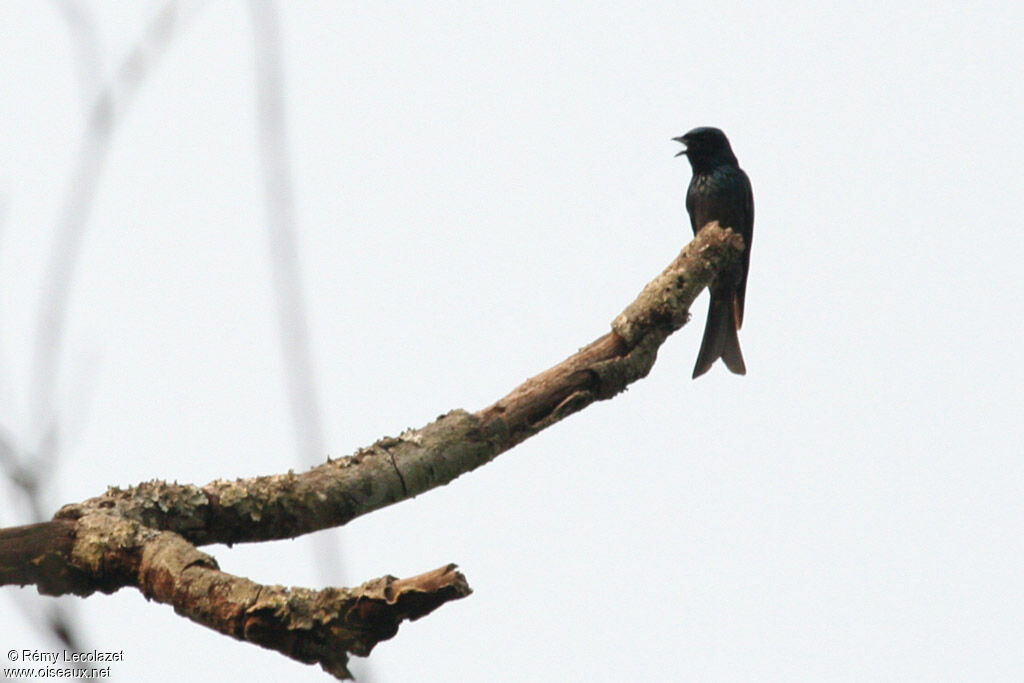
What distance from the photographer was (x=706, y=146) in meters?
7.53

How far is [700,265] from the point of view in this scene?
4371mm

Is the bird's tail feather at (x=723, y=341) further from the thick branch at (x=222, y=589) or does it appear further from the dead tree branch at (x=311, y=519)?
the thick branch at (x=222, y=589)

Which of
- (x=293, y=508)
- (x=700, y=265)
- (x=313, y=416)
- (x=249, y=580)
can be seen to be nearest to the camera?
(x=313, y=416)

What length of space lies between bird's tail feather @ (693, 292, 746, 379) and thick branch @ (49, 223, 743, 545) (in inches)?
87.8

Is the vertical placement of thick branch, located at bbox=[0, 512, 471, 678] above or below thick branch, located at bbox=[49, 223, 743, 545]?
below

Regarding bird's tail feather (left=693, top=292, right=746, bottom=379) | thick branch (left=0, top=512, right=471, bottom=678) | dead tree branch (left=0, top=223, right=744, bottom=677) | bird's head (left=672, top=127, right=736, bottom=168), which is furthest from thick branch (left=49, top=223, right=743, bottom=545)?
bird's head (left=672, top=127, right=736, bottom=168)

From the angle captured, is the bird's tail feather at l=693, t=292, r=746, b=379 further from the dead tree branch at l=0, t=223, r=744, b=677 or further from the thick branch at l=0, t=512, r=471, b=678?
the thick branch at l=0, t=512, r=471, b=678

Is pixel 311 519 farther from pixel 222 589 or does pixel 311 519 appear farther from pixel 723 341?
pixel 723 341

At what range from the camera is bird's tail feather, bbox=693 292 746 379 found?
645 centimetres

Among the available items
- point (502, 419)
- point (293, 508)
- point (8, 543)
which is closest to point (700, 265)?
point (502, 419)

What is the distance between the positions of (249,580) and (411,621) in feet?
1.30

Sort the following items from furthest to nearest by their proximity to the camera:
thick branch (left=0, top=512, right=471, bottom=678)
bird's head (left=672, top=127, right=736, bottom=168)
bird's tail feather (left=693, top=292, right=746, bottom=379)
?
bird's head (left=672, top=127, right=736, bottom=168) < bird's tail feather (left=693, top=292, right=746, bottom=379) < thick branch (left=0, top=512, right=471, bottom=678)

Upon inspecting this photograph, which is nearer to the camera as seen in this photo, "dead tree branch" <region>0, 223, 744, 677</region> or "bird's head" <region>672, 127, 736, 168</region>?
"dead tree branch" <region>0, 223, 744, 677</region>

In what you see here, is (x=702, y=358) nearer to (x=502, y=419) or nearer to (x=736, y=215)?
(x=736, y=215)
